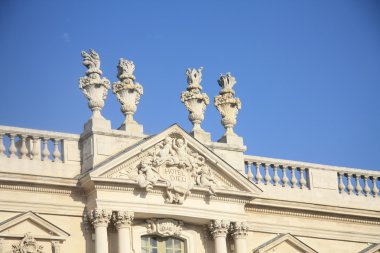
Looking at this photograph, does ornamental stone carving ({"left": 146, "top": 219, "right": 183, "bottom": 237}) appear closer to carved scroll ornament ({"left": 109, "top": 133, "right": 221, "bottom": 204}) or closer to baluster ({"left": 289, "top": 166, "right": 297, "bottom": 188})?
carved scroll ornament ({"left": 109, "top": 133, "right": 221, "bottom": 204})

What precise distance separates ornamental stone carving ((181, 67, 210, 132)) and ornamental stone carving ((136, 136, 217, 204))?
124cm

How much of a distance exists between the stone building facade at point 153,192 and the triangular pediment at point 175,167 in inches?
1.0

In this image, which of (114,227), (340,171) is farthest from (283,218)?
(114,227)

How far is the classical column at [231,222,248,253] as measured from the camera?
36688mm

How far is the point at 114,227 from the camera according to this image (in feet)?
115

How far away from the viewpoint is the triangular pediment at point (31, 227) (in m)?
33.8

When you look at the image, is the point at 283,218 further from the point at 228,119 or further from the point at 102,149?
A: the point at 102,149

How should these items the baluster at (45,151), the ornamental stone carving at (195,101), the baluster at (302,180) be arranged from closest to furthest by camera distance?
the baluster at (45,151) → the ornamental stone carving at (195,101) → the baluster at (302,180)

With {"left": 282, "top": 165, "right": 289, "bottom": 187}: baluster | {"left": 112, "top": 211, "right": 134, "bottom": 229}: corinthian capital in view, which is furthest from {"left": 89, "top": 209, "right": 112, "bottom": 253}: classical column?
{"left": 282, "top": 165, "right": 289, "bottom": 187}: baluster

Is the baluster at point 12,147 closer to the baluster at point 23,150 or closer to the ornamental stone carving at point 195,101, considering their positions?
the baluster at point 23,150

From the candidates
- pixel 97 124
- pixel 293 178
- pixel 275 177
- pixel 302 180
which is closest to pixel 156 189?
pixel 97 124

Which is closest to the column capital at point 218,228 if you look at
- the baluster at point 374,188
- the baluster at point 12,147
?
the baluster at point 12,147

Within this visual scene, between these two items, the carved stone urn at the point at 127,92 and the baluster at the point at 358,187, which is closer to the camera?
the carved stone urn at the point at 127,92

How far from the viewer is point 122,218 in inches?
1374
